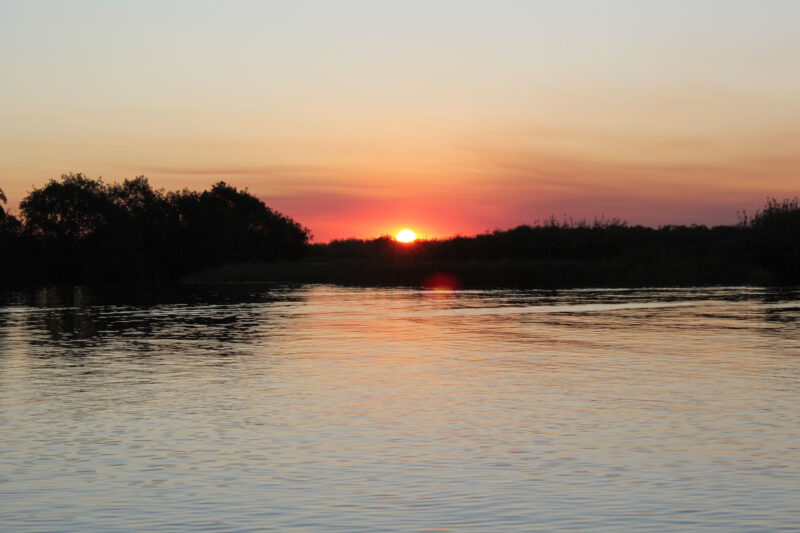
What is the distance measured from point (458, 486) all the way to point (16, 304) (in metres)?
54.9

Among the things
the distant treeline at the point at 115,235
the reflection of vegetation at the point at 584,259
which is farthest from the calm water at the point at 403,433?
the distant treeline at the point at 115,235

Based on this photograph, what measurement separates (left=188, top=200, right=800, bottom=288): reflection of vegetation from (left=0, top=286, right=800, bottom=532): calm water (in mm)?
55504

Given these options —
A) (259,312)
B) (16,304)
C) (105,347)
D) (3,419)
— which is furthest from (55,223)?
(3,419)

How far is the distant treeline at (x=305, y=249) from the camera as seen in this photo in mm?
88625

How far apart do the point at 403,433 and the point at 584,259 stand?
87.3 m

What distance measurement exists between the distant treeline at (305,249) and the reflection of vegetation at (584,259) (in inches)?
4.9

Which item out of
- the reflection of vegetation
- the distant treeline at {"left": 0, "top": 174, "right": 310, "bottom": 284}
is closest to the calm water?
the reflection of vegetation

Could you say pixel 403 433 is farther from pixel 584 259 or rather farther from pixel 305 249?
pixel 305 249

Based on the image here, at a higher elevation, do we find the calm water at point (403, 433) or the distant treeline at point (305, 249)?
the distant treeline at point (305, 249)

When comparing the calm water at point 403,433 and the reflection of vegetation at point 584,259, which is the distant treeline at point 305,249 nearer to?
the reflection of vegetation at point 584,259

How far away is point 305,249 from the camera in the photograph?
473ft

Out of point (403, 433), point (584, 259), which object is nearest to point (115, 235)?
point (584, 259)

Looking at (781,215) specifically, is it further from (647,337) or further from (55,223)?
(55,223)

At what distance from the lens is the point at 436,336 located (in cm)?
3322
